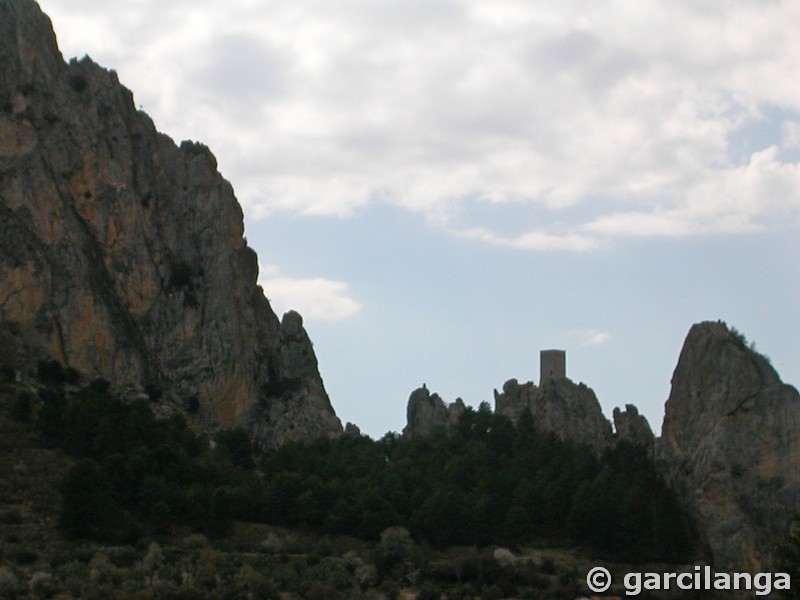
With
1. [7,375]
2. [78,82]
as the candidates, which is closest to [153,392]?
[7,375]

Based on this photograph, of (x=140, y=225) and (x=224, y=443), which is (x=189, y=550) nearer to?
(x=224, y=443)

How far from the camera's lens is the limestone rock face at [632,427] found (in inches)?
3647

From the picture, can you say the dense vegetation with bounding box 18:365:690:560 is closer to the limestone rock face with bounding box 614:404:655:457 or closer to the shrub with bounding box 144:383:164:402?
the limestone rock face with bounding box 614:404:655:457

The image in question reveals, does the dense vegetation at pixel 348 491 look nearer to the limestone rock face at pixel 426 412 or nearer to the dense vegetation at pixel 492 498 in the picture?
the dense vegetation at pixel 492 498

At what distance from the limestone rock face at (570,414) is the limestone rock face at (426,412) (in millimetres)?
9038

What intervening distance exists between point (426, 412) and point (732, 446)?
42.0 m

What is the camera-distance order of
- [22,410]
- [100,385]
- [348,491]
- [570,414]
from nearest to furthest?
1. [22,410]
2. [348,491]
3. [100,385]
4. [570,414]

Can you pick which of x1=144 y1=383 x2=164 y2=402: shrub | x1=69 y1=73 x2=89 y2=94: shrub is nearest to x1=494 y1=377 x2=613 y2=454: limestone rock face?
x1=144 y1=383 x2=164 y2=402: shrub

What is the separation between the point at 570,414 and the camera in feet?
322

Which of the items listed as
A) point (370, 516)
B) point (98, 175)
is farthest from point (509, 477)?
point (98, 175)

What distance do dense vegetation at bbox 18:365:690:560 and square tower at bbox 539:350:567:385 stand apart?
889 inches

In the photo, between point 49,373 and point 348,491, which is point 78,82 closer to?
point 49,373

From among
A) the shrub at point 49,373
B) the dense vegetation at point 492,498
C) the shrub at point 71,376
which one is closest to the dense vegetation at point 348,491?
the dense vegetation at point 492,498

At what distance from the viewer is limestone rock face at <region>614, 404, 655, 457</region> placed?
9262 centimetres
